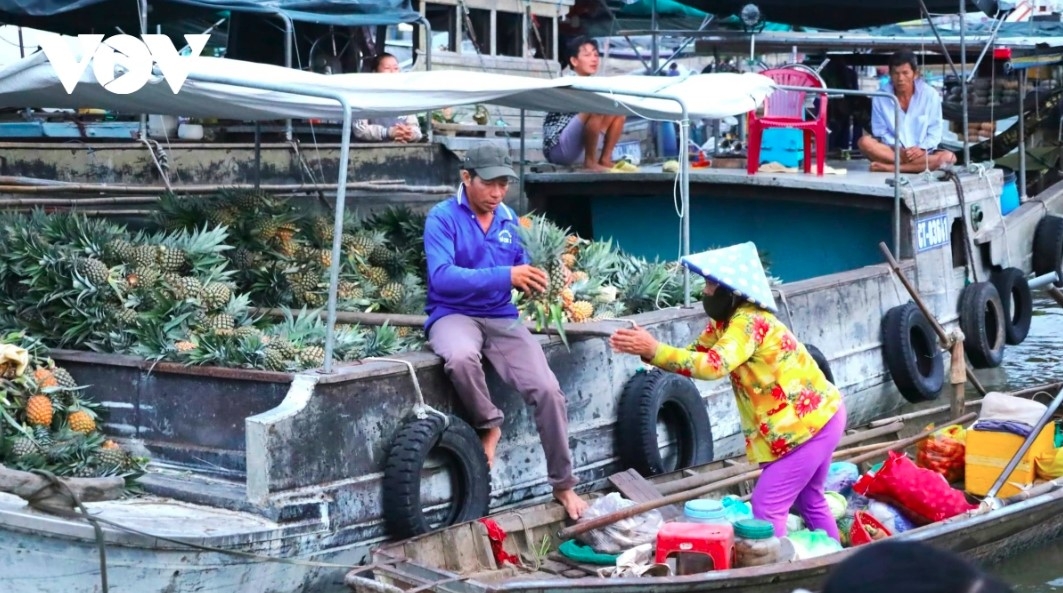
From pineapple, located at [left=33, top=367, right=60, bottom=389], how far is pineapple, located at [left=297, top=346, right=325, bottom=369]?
113cm

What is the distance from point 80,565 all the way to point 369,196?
661 centimetres

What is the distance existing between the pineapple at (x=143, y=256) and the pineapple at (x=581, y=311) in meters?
2.18

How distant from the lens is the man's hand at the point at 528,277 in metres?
6.02

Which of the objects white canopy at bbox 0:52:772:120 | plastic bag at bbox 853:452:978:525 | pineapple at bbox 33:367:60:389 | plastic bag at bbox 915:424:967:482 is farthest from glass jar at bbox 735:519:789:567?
pineapple at bbox 33:367:60:389

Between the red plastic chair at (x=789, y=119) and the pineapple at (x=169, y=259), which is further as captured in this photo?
the red plastic chair at (x=789, y=119)

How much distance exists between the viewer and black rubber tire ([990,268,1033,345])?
11.1 metres

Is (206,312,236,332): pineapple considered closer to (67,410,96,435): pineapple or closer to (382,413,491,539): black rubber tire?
(67,410,96,435): pineapple

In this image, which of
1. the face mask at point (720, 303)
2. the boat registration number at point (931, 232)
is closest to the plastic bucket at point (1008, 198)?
the boat registration number at point (931, 232)

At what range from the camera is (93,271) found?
7086 mm

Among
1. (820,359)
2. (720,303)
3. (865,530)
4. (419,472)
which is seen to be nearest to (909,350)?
(820,359)

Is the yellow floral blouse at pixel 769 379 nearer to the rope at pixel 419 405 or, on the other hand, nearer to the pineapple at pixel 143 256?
the rope at pixel 419 405

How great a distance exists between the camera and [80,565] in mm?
5352

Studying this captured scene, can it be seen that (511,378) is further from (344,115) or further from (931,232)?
(931,232)

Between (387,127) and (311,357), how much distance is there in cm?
680
